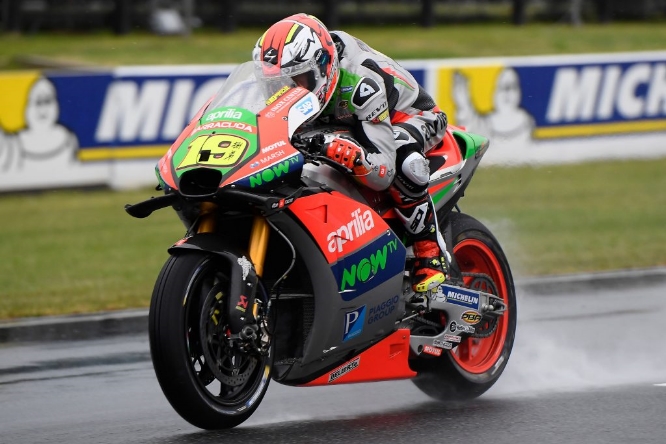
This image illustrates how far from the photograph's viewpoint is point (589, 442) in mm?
4883

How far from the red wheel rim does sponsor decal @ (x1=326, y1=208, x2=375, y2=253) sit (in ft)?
3.22

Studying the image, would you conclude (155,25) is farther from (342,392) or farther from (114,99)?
(342,392)

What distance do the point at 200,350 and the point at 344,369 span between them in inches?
31.3

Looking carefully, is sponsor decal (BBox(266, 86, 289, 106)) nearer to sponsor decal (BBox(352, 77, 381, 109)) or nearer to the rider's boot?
sponsor decal (BBox(352, 77, 381, 109))

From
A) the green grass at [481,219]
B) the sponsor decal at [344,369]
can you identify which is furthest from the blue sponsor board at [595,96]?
the sponsor decal at [344,369]

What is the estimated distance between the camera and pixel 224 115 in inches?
194

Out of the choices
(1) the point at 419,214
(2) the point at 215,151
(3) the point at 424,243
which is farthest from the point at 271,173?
(3) the point at 424,243

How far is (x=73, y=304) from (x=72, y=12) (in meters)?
19.4

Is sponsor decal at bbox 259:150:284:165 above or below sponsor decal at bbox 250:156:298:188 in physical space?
above

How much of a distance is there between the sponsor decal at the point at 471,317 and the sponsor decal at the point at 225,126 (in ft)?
5.67

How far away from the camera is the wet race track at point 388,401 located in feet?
16.6

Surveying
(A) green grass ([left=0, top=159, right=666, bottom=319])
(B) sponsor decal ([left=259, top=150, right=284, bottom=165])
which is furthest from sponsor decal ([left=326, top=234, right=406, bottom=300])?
(A) green grass ([left=0, top=159, right=666, bottom=319])

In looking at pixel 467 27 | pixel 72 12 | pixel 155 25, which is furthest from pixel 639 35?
pixel 72 12

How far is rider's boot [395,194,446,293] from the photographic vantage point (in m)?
5.66
